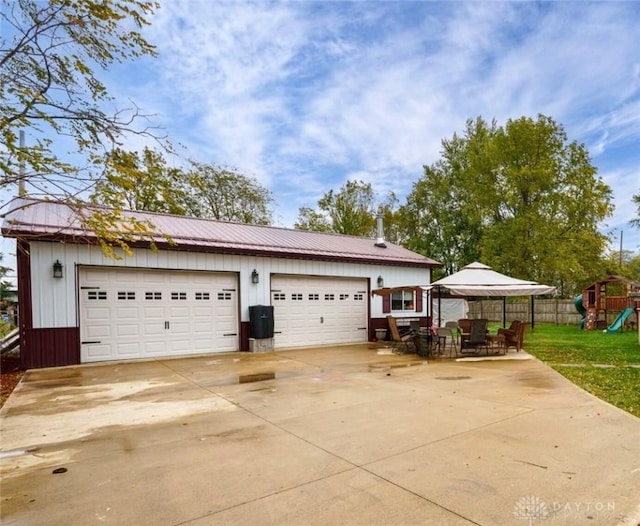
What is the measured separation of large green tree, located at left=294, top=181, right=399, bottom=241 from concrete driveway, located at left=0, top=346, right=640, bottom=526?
2585 centimetres

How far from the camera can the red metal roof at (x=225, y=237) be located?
9.59 m

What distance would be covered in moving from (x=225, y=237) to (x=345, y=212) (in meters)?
21.0

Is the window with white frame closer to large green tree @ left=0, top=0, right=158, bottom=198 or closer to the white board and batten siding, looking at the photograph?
the white board and batten siding

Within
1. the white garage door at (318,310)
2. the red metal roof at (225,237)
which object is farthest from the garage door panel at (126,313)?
the white garage door at (318,310)

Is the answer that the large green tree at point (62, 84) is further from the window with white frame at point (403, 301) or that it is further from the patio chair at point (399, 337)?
the window with white frame at point (403, 301)

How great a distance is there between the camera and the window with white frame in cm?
1617

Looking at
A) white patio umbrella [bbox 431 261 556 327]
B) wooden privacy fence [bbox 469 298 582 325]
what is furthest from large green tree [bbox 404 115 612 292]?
white patio umbrella [bbox 431 261 556 327]

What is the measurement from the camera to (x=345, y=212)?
108 feet

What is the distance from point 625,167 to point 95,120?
87.7ft

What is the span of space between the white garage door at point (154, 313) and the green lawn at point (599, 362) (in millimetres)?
8756

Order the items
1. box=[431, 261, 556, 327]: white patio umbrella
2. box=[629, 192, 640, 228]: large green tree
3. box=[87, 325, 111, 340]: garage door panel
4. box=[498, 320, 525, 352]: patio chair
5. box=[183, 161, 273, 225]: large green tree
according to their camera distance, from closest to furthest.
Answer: box=[87, 325, 111, 340]: garage door panel → box=[431, 261, 556, 327]: white patio umbrella → box=[498, 320, 525, 352]: patio chair → box=[629, 192, 640, 228]: large green tree → box=[183, 161, 273, 225]: large green tree

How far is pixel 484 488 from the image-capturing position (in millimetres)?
3250

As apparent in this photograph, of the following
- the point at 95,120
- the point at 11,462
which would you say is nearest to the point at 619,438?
the point at 11,462

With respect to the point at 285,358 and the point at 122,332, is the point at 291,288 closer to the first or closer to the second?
the point at 285,358
